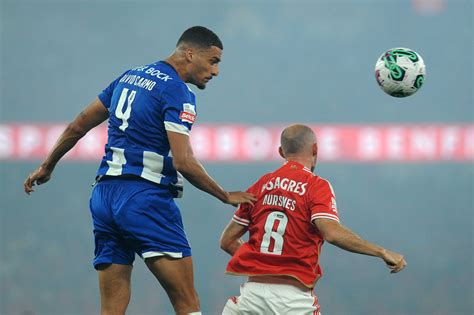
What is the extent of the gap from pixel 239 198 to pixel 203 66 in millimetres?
855

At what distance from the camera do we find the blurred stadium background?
11.9m

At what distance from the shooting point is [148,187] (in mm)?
4473

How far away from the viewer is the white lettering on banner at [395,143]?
12.1 m

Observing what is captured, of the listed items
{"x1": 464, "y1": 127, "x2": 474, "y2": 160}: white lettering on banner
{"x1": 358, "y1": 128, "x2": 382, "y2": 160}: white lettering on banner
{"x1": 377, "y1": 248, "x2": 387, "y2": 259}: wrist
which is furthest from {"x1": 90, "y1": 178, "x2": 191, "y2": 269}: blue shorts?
{"x1": 464, "y1": 127, "x2": 474, "y2": 160}: white lettering on banner

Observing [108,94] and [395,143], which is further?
[395,143]

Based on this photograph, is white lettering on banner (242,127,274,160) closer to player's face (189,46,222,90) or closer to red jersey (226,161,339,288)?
player's face (189,46,222,90)

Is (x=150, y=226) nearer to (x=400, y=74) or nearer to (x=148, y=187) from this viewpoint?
(x=148, y=187)

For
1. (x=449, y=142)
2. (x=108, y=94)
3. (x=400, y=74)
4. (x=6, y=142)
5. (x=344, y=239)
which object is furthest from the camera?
(x=449, y=142)

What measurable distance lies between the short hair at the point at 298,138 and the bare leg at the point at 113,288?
1.12 m

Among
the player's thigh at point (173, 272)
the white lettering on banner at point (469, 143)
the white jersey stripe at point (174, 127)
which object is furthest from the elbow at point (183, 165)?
the white lettering on banner at point (469, 143)

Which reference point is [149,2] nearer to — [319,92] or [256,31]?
[256,31]

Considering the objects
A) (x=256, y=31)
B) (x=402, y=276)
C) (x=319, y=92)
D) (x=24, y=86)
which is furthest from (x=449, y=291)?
(x=24, y=86)

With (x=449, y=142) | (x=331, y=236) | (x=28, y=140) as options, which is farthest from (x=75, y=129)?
(x=449, y=142)

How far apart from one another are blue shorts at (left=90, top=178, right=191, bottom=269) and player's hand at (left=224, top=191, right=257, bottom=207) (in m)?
0.37
